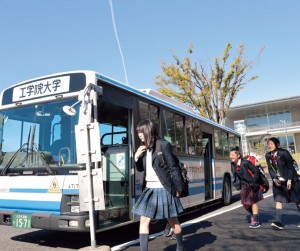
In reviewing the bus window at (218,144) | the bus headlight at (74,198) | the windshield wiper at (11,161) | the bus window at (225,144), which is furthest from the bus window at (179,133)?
the bus window at (225,144)

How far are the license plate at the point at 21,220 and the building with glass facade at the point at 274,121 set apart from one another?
4543 cm

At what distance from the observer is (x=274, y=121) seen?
5212 centimetres

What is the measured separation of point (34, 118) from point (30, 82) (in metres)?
0.80

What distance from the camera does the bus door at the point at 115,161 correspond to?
19.5 feet

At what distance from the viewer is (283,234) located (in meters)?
6.10

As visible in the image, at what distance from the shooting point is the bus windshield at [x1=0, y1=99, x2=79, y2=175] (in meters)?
5.30

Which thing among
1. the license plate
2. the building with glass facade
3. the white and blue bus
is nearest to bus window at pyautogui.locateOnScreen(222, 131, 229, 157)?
the white and blue bus

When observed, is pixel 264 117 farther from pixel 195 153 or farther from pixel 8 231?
pixel 8 231

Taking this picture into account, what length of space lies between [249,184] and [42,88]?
468cm

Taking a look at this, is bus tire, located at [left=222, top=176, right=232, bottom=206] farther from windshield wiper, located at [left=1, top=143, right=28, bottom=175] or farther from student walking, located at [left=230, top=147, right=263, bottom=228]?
windshield wiper, located at [left=1, top=143, right=28, bottom=175]

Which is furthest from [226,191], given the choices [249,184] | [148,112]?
[148,112]

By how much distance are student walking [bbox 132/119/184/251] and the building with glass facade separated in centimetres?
4547

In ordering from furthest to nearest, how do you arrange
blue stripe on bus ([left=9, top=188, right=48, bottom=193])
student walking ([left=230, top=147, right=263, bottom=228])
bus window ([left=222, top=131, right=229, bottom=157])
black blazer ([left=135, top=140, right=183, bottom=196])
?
bus window ([left=222, top=131, right=229, bottom=157]), student walking ([left=230, top=147, right=263, bottom=228]), blue stripe on bus ([left=9, top=188, right=48, bottom=193]), black blazer ([left=135, top=140, right=183, bottom=196])

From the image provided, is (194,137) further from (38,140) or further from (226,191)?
(38,140)
